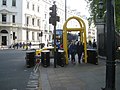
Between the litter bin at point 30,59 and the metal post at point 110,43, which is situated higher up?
the metal post at point 110,43

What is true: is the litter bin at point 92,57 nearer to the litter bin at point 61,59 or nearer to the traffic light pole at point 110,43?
the litter bin at point 61,59

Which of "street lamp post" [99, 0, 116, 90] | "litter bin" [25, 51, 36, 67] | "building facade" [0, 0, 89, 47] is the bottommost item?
"litter bin" [25, 51, 36, 67]

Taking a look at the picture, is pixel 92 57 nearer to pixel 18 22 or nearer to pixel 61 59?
pixel 61 59

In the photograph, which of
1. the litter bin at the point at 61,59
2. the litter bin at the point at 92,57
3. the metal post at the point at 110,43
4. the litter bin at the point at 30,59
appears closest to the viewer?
the metal post at the point at 110,43

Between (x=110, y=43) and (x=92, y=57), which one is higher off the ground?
(x=110, y=43)

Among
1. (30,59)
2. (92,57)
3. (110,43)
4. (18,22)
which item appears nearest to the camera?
(110,43)

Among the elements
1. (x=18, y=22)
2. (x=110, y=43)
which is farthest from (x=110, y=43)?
(x=18, y=22)

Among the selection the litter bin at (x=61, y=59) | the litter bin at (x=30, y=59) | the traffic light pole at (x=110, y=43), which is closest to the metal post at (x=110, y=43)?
the traffic light pole at (x=110, y=43)

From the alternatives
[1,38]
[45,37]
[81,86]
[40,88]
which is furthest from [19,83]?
[45,37]

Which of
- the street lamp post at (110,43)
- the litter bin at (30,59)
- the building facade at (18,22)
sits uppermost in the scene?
the building facade at (18,22)

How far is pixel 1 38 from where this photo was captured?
73.4 metres

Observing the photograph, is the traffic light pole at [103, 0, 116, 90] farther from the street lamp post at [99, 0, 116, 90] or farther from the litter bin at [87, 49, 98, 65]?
the litter bin at [87, 49, 98, 65]

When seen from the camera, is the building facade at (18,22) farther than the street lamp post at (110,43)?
Yes

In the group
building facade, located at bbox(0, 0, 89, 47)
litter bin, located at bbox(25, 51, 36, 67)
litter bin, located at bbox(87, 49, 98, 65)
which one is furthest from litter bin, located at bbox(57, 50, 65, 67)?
building facade, located at bbox(0, 0, 89, 47)
